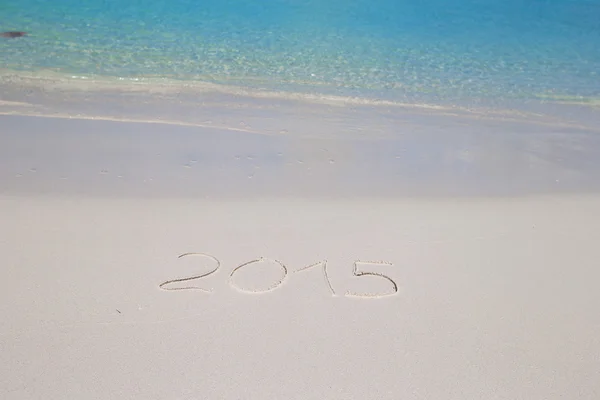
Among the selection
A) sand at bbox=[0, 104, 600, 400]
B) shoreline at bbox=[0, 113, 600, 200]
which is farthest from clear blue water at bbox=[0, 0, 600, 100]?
sand at bbox=[0, 104, 600, 400]

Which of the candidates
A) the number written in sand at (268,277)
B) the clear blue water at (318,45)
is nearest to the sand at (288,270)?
the number written in sand at (268,277)

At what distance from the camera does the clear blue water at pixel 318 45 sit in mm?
6734

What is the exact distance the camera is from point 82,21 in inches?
353

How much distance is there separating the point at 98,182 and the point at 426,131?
9.51ft

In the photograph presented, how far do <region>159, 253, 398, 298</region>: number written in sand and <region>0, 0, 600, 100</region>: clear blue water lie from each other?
3.78 metres

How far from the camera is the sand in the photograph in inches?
89.5

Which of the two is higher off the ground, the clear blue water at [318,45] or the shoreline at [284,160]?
the clear blue water at [318,45]

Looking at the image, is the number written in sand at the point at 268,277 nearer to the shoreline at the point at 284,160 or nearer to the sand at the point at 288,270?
the sand at the point at 288,270

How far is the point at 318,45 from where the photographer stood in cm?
841

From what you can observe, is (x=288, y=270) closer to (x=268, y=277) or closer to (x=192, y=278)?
(x=268, y=277)

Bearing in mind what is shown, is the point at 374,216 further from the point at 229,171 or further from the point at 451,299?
the point at 229,171

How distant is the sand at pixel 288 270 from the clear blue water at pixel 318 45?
2.42 meters

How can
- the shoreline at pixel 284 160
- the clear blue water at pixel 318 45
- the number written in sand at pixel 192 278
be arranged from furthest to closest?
the clear blue water at pixel 318 45
the shoreline at pixel 284 160
the number written in sand at pixel 192 278

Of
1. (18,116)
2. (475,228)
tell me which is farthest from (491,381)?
(18,116)
